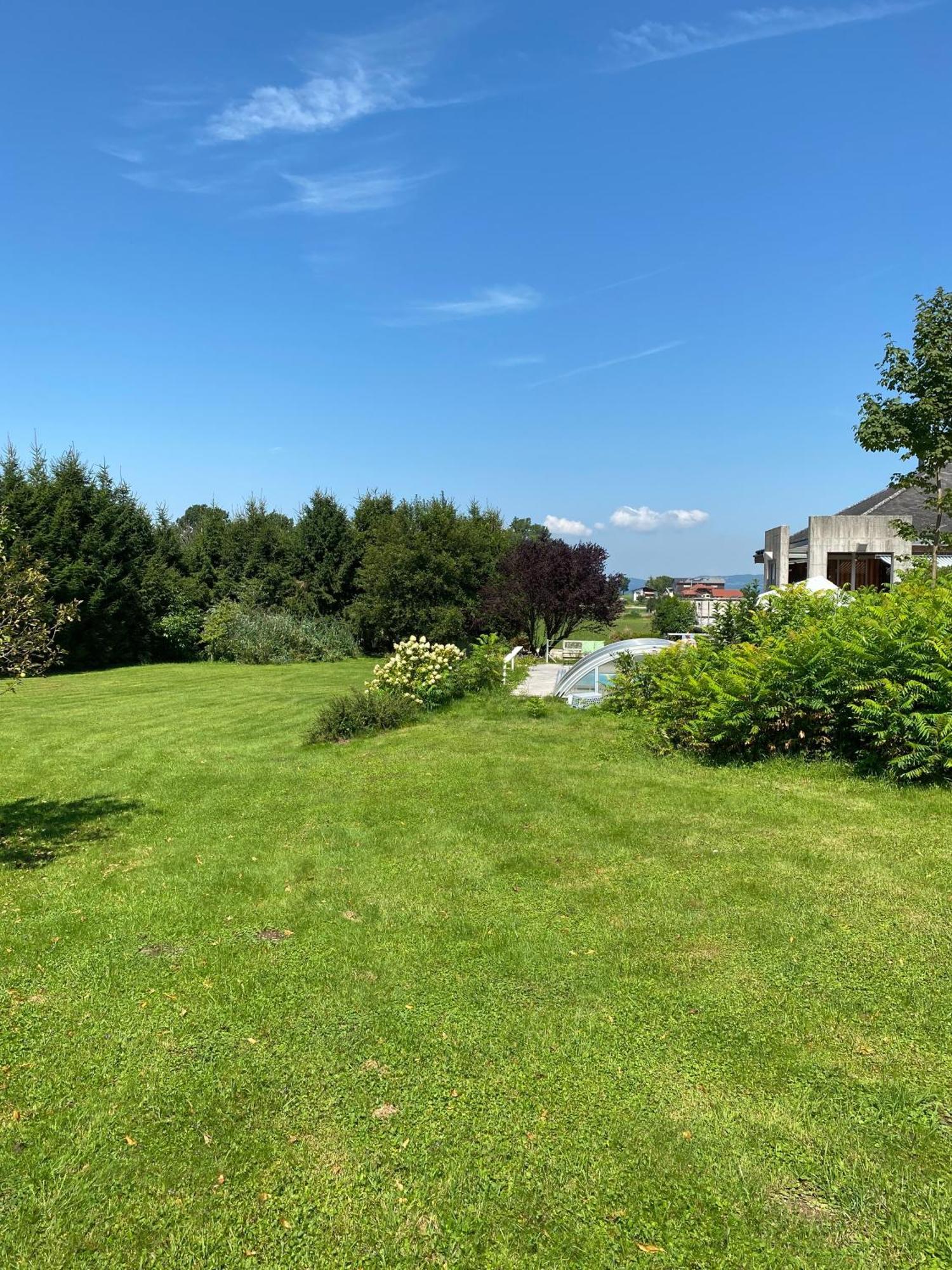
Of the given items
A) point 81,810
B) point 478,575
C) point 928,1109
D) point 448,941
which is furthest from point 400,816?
point 478,575

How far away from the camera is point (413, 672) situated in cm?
1223

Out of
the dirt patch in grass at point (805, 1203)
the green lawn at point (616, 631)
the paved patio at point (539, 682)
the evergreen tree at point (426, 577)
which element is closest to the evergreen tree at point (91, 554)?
the evergreen tree at point (426, 577)

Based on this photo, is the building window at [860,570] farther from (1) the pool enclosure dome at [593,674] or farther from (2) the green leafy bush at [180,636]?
(2) the green leafy bush at [180,636]

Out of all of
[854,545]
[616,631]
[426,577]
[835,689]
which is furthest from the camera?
[616,631]

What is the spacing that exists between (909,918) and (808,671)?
3422 mm

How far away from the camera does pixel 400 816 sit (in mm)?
6809

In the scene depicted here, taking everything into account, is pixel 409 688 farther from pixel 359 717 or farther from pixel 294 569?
pixel 294 569

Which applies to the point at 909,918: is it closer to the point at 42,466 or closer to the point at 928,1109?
the point at 928,1109

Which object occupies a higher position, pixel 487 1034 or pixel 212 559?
pixel 212 559

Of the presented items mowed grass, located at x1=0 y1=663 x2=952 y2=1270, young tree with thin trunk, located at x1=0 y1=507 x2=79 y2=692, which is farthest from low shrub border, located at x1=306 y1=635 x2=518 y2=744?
young tree with thin trunk, located at x1=0 y1=507 x2=79 y2=692

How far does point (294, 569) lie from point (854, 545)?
62.4 ft

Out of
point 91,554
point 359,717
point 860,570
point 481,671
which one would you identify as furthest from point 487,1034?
point 860,570

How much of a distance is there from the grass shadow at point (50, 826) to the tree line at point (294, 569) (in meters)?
13.4

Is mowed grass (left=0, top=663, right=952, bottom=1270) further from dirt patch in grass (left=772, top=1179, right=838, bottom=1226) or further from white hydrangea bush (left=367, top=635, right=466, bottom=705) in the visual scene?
white hydrangea bush (left=367, top=635, right=466, bottom=705)
